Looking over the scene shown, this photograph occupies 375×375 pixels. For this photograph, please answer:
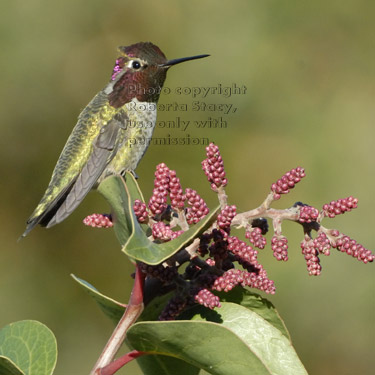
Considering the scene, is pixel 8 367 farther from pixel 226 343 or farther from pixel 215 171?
pixel 215 171

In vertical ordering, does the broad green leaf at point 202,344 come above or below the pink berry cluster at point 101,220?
below

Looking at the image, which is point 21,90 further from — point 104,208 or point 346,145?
point 346,145

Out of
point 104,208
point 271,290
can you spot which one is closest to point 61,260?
point 104,208

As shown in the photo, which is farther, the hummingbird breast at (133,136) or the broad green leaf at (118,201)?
the hummingbird breast at (133,136)

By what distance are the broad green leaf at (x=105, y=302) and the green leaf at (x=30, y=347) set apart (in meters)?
0.11

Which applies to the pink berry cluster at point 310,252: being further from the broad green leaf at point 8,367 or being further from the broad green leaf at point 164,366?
the broad green leaf at point 8,367

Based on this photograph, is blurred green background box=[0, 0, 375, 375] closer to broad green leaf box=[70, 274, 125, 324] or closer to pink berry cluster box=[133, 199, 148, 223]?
broad green leaf box=[70, 274, 125, 324]

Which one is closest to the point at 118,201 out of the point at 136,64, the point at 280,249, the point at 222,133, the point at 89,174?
the point at 280,249

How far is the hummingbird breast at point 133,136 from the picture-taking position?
3131 millimetres

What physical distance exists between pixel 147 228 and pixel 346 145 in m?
2.52

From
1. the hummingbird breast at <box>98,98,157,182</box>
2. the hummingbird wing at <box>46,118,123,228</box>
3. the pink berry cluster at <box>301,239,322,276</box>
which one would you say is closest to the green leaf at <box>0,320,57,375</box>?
the pink berry cluster at <box>301,239,322,276</box>

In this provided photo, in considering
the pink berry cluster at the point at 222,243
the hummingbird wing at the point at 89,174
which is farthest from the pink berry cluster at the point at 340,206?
the hummingbird wing at the point at 89,174

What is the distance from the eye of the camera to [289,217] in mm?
1321

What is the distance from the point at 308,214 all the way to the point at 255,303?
0.23m
